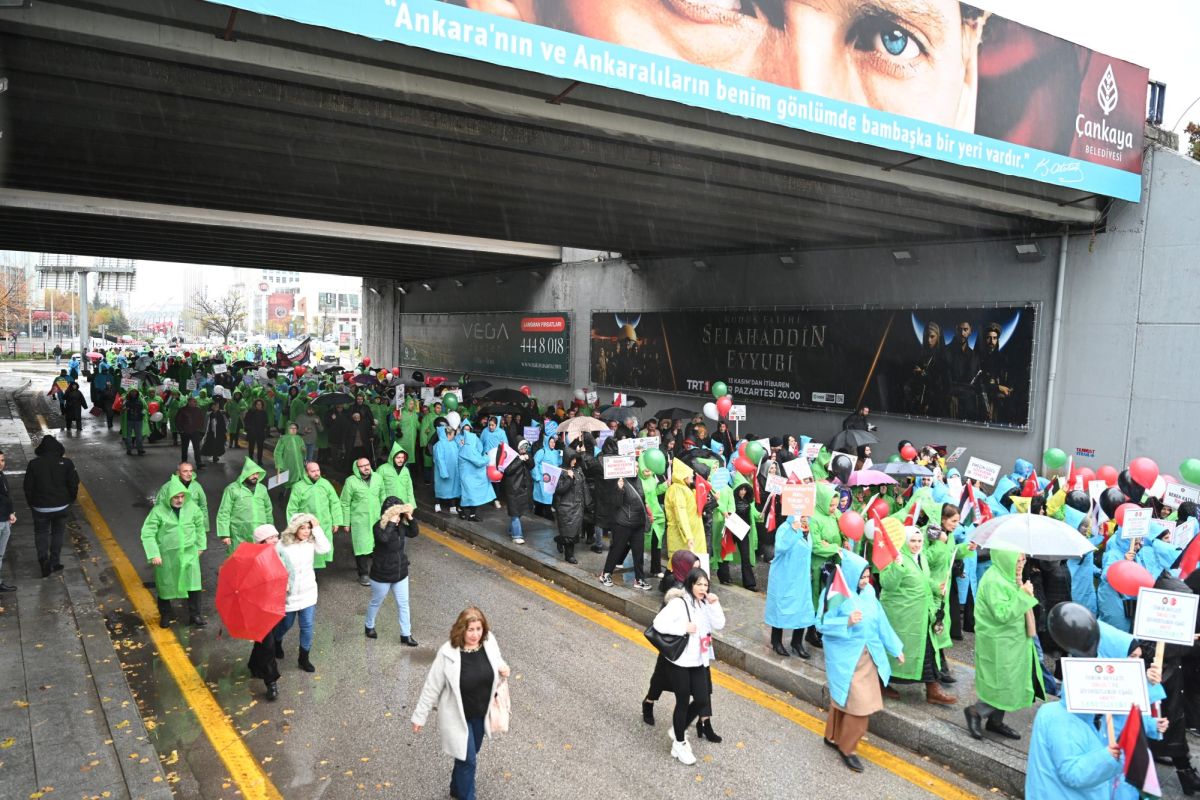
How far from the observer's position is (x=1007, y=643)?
5656mm

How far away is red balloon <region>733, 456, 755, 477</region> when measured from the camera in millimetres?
10359

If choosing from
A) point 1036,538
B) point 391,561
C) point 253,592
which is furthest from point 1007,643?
point 253,592

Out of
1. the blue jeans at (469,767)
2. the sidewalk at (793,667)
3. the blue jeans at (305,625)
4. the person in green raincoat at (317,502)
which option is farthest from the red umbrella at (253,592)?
the sidewalk at (793,667)

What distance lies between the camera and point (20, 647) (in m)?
7.22

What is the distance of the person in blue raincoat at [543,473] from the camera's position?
1179 cm

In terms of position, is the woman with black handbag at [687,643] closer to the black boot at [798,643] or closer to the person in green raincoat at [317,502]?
the black boot at [798,643]

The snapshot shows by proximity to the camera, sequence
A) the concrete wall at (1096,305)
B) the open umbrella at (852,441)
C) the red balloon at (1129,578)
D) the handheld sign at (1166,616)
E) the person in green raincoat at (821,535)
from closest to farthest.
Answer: the handheld sign at (1166,616)
the red balloon at (1129,578)
the person in green raincoat at (821,535)
the concrete wall at (1096,305)
the open umbrella at (852,441)

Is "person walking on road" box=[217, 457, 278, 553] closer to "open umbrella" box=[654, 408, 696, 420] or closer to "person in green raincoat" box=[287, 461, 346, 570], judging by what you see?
"person in green raincoat" box=[287, 461, 346, 570]

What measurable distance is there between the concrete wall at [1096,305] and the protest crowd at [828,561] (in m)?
1.48

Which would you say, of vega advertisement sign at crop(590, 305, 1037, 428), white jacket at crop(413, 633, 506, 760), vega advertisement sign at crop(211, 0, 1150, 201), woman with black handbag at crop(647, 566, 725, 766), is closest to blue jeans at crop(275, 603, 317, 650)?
white jacket at crop(413, 633, 506, 760)

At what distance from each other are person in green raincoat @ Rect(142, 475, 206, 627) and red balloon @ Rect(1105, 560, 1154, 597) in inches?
316

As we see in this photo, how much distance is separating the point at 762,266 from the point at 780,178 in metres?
7.52

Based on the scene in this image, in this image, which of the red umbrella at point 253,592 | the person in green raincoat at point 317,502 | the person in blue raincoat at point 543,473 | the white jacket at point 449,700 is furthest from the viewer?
the person in blue raincoat at point 543,473

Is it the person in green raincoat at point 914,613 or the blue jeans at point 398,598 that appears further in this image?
the blue jeans at point 398,598
